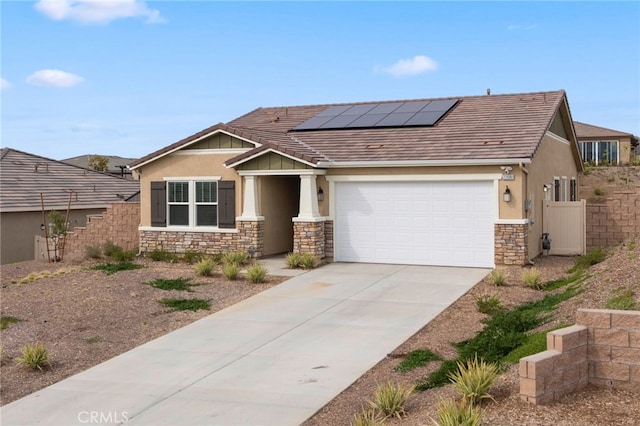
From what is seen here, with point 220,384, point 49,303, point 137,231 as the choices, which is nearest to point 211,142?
point 137,231

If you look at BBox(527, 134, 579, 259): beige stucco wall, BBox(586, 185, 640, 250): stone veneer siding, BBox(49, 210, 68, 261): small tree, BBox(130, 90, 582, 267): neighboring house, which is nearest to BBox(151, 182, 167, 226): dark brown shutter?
BBox(130, 90, 582, 267): neighboring house

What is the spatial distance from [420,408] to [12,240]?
22188 mm

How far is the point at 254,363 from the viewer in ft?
33.9

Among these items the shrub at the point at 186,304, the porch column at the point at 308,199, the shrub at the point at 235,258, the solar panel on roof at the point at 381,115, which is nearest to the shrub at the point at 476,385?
the shrub at the point at 186,304

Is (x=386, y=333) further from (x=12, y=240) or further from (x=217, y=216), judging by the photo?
(x=12, y=240)

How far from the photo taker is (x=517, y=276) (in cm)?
1650

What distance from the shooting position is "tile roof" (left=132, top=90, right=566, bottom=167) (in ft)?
61.3

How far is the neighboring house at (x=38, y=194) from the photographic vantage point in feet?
85.7

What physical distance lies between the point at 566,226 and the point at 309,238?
757 cm

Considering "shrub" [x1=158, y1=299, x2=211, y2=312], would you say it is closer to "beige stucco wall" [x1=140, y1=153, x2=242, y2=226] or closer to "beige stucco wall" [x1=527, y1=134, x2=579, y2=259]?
"beige stucco wall" [x1=140, y1=153, x2=242, y2=226]

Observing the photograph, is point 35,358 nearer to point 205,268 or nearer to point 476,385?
point 476,385

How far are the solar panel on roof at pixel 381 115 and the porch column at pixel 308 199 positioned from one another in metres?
4.07

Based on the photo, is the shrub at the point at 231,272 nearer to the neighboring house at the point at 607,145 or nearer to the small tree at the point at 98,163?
the neighboring house at the point at 607,145
